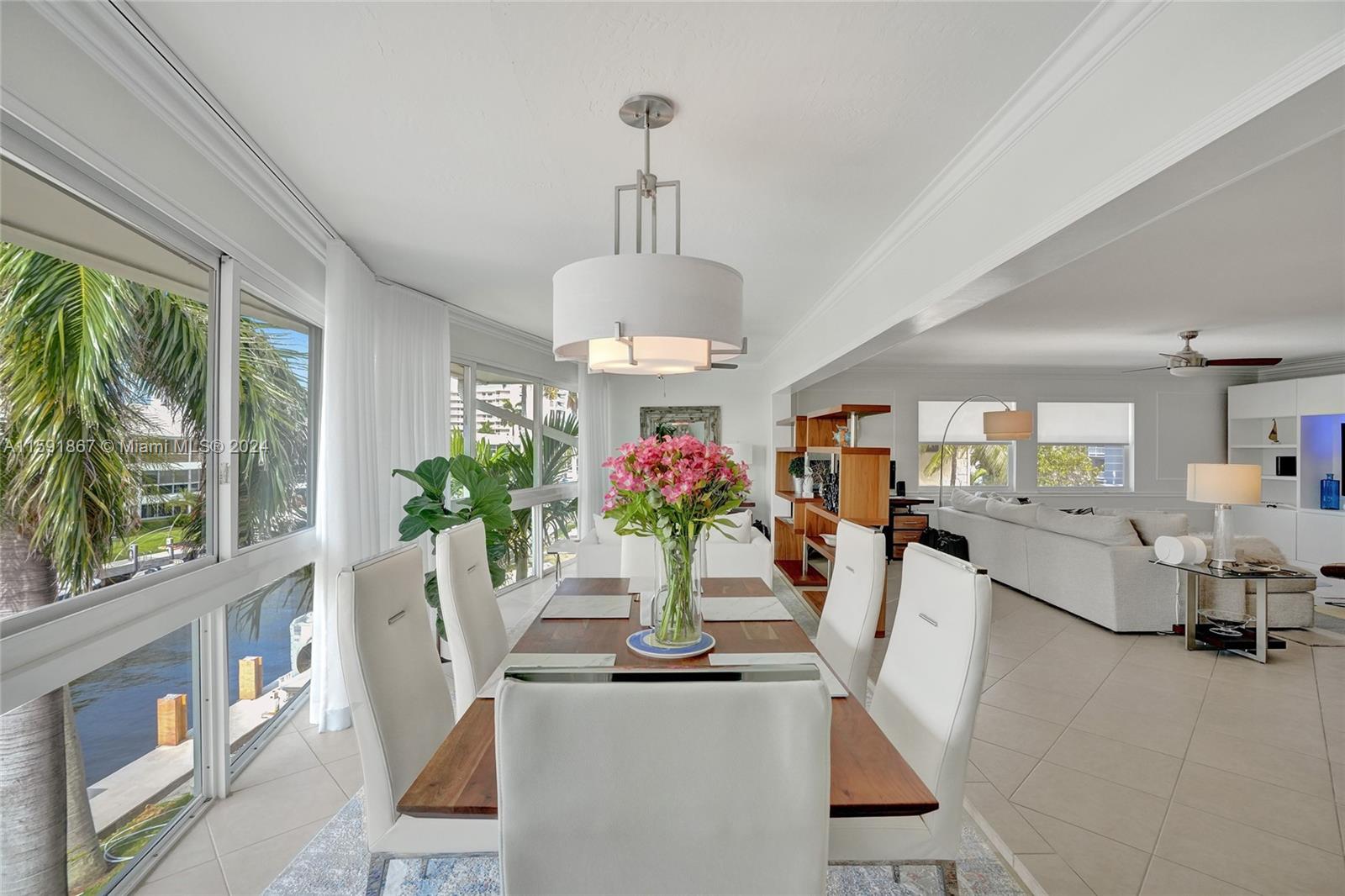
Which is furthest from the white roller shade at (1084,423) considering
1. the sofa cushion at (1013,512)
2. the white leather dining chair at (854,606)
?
the white leather dining chair at (854,606)

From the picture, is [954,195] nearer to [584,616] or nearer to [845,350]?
[845,350]

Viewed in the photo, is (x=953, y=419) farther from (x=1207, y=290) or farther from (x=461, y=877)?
(x=461, y=877)

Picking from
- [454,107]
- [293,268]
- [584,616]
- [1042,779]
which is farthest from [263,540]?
[1042,779]

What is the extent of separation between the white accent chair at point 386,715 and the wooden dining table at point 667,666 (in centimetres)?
18

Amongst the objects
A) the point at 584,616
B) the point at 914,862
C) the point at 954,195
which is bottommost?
the point at 914,862

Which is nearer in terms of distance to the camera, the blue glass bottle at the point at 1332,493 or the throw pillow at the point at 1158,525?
the throw pillow at the point at 1158,525

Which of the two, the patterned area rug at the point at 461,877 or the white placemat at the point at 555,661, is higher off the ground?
the white placemat at the point at 555,661

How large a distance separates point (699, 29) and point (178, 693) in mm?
2703

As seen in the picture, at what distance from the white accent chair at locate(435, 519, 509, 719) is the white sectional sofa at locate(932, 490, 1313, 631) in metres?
4.35

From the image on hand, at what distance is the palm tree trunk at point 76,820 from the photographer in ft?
5.64

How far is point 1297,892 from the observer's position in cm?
191

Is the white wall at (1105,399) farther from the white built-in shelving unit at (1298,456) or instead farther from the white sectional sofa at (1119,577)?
the white sectional sofa at (1119,577)

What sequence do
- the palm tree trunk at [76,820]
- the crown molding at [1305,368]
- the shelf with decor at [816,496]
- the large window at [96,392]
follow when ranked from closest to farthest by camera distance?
the large window at [96,392] < the palm tree trunk at [76,820] < the shelf with decor at [816,496] < the crown molding at [1305,368]

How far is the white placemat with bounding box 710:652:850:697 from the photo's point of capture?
1634 mm
